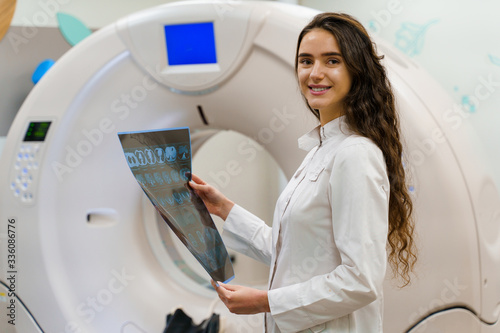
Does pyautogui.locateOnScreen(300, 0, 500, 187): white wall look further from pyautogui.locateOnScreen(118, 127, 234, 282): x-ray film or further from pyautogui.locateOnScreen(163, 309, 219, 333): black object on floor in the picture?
pyautogui.locateOnScreen(118, 127, 234, 282): x-ray film

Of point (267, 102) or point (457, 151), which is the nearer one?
point (457, 151)

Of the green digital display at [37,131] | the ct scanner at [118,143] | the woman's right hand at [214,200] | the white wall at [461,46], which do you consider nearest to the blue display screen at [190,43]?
the ct scanner at [118,143]

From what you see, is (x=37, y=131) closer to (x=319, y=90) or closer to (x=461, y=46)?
(x=319, y=90)

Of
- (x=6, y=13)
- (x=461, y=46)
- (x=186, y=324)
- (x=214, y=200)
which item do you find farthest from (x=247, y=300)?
(x=6, y=13)

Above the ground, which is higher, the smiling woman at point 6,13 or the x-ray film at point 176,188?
the smiling woman at point 6,13

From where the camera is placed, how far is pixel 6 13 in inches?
105

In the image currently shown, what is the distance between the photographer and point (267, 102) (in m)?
1.69

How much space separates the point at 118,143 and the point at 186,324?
2.35 ft

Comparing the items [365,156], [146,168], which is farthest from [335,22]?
[146,168]

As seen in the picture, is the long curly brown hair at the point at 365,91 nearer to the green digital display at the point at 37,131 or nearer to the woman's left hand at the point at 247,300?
the woman's left hand at the point at 247,300

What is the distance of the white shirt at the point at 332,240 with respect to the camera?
0.83 meters

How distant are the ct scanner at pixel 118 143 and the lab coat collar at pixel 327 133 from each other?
23.2 inches

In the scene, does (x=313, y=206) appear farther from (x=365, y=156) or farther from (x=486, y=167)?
(x=486, y=167)

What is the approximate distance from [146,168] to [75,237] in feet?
3.56
